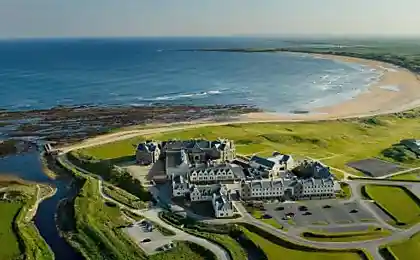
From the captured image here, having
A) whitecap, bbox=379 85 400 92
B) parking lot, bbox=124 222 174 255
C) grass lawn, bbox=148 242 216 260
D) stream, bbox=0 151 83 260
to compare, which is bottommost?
stream, bbox=0 151 83 260

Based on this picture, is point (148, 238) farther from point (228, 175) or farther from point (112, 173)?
point (112, 173)

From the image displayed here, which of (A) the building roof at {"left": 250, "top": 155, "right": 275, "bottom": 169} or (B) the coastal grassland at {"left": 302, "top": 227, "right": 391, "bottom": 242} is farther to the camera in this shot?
(A) the building roof at {"left": 250, "top": 155, "right": 275, "bottom": 169}

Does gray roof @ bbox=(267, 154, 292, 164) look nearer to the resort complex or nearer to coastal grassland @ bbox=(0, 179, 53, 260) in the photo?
the resort complex

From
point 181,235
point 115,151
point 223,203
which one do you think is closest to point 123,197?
point 181,235

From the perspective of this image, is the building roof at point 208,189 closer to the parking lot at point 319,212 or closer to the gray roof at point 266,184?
the gray roof at point 266,184

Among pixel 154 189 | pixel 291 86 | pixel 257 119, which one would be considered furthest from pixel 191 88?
pixel 154 189

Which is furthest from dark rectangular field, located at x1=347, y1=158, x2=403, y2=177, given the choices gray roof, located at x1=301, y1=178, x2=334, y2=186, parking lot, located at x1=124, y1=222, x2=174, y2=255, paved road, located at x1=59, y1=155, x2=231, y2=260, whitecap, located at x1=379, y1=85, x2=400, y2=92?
whitecap, located at x1=379, y1=85, x2=400, y2=92
